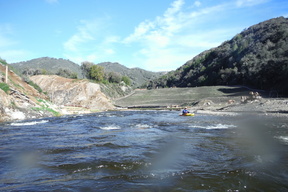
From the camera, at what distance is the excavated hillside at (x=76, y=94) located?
5878 centimetres

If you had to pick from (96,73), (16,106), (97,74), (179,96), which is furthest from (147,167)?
(96,73)

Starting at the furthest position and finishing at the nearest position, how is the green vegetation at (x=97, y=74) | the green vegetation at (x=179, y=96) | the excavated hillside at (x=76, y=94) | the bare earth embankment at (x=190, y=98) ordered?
1. the green vegetation at (x=97, y=74)
2. the excavated hillside at (x=76, y=94)
3. the green vegetation at (x=179, y=96)
4. the bare earth embankment at (x=190, y=98)

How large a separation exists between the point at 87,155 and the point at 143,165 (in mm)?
2645

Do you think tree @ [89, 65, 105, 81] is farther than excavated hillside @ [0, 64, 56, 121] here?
Yes

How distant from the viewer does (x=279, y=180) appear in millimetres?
5465

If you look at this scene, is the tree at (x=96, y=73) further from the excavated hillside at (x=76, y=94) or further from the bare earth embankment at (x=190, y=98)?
the bare earth embankment at (x=190, y=98)

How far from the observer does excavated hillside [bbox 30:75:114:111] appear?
193ft

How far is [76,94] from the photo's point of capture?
61219 mm

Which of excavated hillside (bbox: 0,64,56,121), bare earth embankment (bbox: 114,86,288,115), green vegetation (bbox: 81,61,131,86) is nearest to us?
excavated hillside (bbox: 0,64,56,121)

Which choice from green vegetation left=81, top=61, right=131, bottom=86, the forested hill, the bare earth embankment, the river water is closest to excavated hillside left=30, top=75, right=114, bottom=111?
the bare earth embankment

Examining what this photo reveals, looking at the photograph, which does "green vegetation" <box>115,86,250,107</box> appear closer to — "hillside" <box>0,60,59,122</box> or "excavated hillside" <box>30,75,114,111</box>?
"excavated hillside" <box>30,75,114,111</box>

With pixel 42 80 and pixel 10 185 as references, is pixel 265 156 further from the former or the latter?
pixel 42 80

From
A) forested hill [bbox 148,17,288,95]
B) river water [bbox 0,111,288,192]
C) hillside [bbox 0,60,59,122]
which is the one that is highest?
forested hill [bbox 148,17,288,95]

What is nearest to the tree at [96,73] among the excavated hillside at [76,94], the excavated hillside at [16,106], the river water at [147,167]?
the excavated hillside at [76,94]
